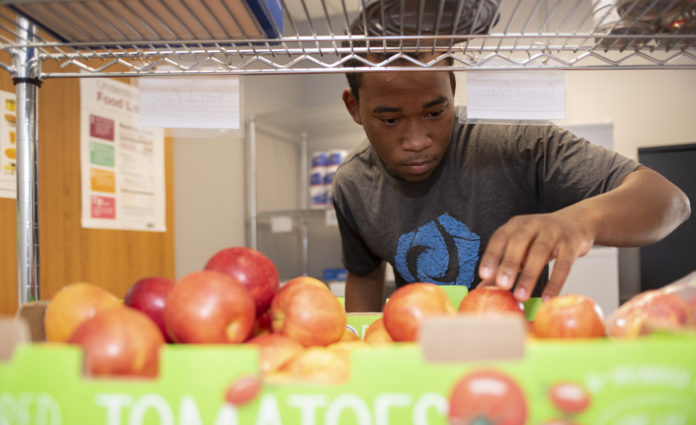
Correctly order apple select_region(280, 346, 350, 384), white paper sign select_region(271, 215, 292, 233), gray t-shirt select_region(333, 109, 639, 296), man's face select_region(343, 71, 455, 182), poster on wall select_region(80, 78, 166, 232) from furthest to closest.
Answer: white paper sign select_region(271, 215, 292, 233) → poster on wall select_region(80, 78, 166, 232) → gray t-shirt select_region(333, 109, 639, 296) → man's face select_region(343, 71, 455, 182) → apple select_region(280, 346, 350, 384)

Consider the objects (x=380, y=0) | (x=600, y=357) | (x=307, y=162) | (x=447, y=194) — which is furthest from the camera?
(x=307, y=162)

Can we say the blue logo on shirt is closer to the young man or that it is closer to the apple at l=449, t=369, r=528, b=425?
the young man

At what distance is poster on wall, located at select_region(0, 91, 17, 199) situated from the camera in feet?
4.71

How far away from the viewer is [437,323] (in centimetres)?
37

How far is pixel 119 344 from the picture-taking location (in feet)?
1.36

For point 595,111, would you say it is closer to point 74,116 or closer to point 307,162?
point 307,162

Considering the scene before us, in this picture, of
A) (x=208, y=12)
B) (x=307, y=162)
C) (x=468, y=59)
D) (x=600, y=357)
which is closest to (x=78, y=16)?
(x=208, y=12)

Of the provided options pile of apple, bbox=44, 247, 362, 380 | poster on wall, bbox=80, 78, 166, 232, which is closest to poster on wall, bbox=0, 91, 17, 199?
poster on wall, bbox=80, 78, 166, 232

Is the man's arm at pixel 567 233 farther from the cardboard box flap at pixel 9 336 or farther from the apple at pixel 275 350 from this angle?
the cardboard box flap at pixel 9 336

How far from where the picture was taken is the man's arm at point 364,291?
4.47ft

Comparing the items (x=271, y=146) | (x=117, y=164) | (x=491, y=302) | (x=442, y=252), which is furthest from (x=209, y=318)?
(x=271, y=146)

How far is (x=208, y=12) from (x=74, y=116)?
4.61 feet

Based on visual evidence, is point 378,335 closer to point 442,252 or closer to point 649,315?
point 649,315

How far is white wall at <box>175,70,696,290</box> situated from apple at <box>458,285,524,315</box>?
91.2 inches
